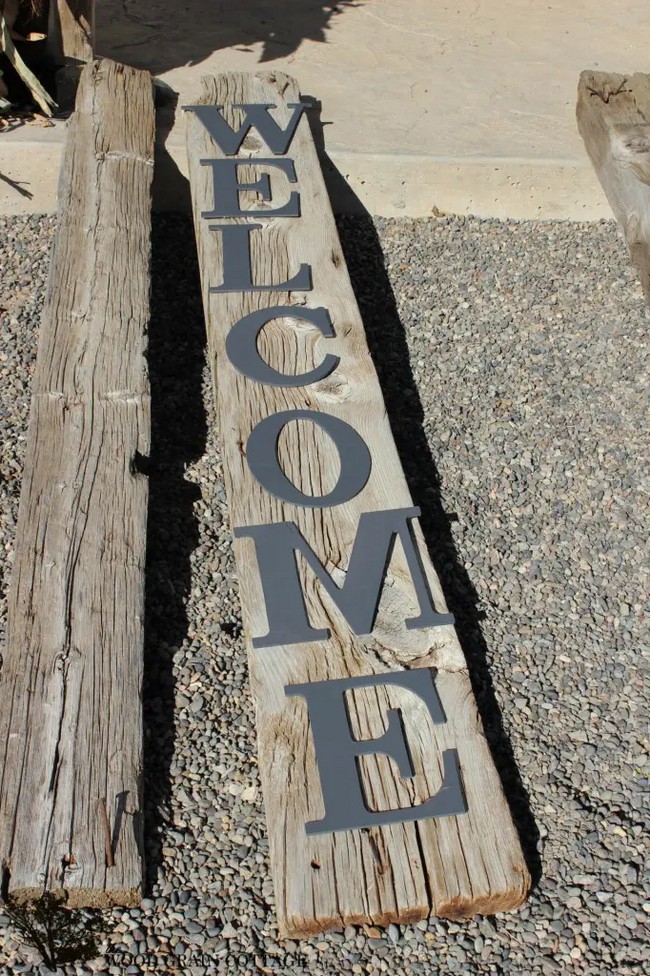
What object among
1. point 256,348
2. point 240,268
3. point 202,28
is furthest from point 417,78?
point 256,348

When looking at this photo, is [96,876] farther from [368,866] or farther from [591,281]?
[591,281]

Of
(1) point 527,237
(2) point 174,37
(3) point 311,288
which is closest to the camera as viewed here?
(3) point 311,288

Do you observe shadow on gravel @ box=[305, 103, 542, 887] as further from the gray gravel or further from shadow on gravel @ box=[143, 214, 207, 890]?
shadow on gravel @ box=[143, 214, 207, 890]

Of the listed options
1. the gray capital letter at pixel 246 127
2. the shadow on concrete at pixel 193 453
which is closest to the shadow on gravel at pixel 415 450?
the shadow on concrete at pixel 193 453

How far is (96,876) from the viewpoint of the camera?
216 cm

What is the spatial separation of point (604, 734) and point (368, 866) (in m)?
0.81

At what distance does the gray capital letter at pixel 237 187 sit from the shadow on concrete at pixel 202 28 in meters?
1.15

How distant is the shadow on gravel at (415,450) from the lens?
2.59m

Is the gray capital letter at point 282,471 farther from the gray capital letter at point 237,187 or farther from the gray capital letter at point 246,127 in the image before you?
the gray capital letter at point 246,127

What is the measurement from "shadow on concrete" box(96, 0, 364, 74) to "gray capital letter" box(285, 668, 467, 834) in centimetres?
359

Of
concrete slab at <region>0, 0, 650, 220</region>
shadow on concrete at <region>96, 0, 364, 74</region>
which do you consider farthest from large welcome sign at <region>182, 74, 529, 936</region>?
shadow on concrete at <region>96, 0, 364, 74</region>

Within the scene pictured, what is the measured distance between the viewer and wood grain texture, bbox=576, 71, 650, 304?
13.7 ft

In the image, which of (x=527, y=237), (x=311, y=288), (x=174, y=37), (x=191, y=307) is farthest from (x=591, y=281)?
(x=174, y=37)

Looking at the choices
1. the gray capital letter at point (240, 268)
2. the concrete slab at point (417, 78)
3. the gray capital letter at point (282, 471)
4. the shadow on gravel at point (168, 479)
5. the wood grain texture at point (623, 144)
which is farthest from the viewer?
the concrete slab at point (417, 78)
